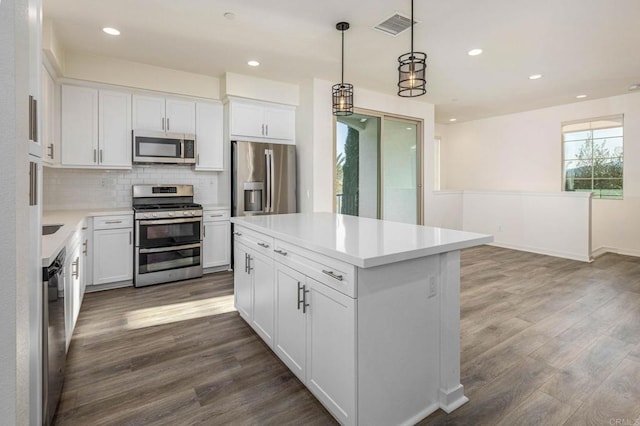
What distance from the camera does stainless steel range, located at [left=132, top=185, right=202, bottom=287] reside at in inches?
157

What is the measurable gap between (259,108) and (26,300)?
416cm

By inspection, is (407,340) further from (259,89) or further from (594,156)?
(594,156)

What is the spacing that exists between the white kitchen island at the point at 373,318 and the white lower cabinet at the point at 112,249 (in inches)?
103

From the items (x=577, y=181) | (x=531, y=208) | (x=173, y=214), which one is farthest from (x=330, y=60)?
(x=577, y=181)

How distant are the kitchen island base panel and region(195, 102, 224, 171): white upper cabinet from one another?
148 inches

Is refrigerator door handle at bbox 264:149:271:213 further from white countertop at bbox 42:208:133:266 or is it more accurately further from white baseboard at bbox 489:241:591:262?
white baseboard at bbox 489:241:591:262

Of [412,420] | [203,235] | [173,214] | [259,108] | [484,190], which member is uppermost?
[259,108]

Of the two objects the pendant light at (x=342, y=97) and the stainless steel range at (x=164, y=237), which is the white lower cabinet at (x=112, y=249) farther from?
the pendant light at (x=342, y=97)

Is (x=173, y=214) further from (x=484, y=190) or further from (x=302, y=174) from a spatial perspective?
(x=484, y=190)

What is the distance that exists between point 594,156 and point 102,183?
7968mm

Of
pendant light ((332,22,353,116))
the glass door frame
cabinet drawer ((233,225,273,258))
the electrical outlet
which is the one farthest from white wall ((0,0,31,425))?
the glass door frame

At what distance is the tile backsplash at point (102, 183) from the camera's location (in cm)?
407

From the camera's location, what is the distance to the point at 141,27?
326 cm

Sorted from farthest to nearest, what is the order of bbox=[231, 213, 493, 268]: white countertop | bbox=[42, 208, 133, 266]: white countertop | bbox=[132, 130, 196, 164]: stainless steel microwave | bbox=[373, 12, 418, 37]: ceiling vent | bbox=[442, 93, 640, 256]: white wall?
bbox=[442, 93, 640, 256]: white wall → bbox=[132, 130, 196, 164]: stainless steel microwave → bbox=[373, 12, 418, 37]: ceiling vent → bbox=[42, 208, 133, 266]: white countertop → bbox=[231, 213, 493, 268]: white countertop
